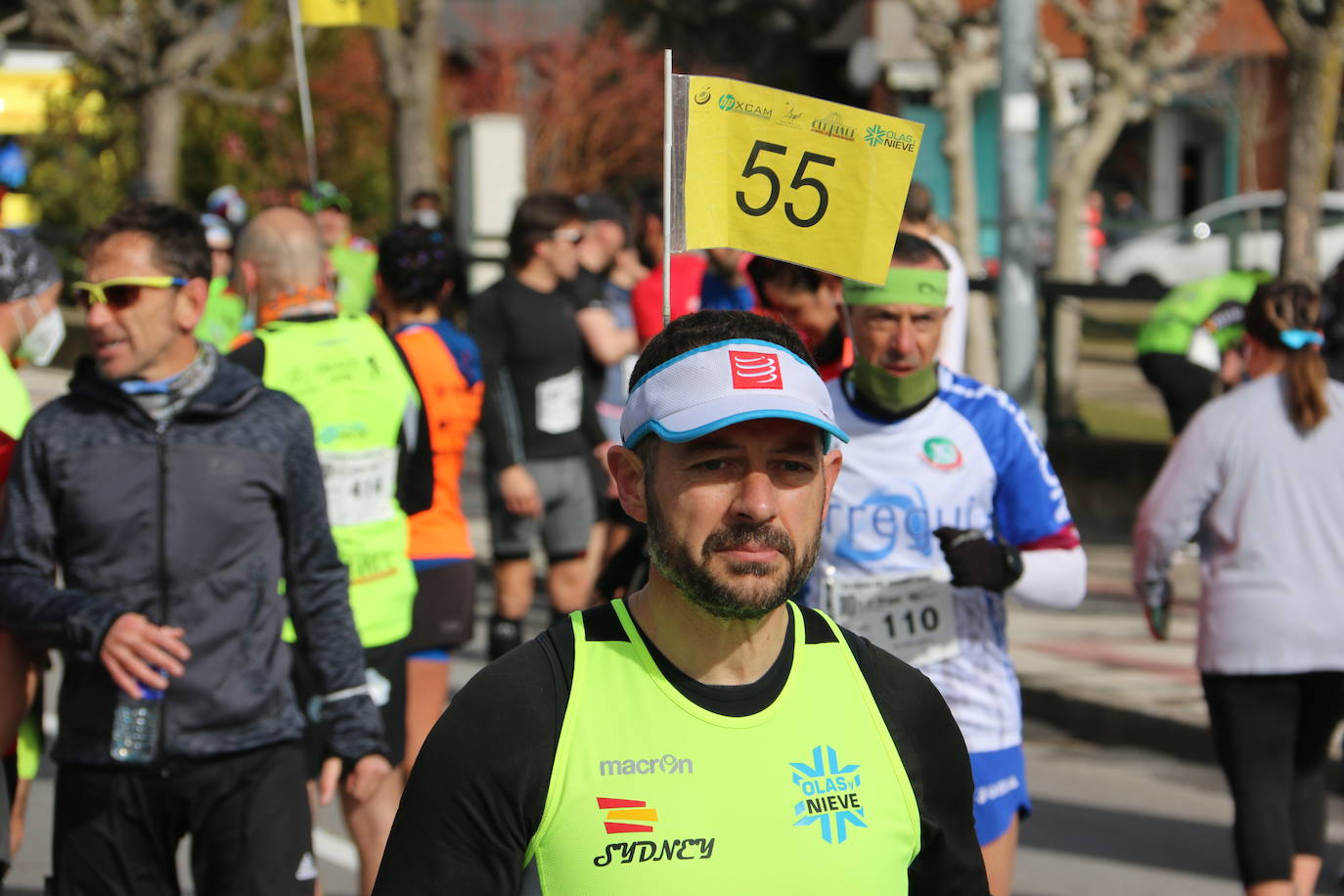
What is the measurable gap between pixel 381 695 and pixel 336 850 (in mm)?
1462

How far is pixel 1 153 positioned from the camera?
15.2 metres

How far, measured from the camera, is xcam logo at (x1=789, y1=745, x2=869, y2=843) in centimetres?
258

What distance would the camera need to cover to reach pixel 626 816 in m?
2.54

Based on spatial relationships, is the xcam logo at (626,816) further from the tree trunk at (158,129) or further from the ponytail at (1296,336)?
the tree trunk at (158,129)

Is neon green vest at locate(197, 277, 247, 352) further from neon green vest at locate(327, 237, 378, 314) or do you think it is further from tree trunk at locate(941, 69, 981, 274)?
tree trunk at locate(941, 69, 981, 274)

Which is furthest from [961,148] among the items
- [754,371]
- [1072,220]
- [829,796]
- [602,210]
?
[829,796]

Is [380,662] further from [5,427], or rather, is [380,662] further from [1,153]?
[1,153]

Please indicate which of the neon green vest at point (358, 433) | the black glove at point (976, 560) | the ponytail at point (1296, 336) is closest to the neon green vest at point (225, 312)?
the neon green vest at point (358, 433)

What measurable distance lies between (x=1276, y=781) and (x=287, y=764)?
2.67 m

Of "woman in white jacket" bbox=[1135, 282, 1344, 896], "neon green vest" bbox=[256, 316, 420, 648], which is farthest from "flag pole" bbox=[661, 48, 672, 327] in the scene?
"woman in white jacket" bbox=[1135, 282, 1344, 896]

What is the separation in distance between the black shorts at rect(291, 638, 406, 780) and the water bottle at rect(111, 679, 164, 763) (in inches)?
51.9

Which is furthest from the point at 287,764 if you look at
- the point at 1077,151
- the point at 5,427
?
the point at 1077,151

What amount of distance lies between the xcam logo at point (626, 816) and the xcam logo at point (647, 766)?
4cm

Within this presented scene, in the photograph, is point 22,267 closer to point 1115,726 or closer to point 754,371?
point 754,371
